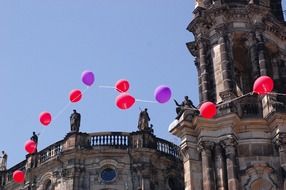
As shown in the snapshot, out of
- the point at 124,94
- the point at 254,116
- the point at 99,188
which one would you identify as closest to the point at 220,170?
the point at 254,116

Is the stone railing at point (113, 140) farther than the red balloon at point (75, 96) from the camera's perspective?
Yes

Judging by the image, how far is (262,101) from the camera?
28.5 meters

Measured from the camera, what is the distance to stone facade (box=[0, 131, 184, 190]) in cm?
3606

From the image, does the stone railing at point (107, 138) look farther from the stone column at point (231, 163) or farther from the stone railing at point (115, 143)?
the stone column at point (231, 163)

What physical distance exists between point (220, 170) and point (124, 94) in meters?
5.04

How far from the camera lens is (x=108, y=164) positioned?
3638 centimetres

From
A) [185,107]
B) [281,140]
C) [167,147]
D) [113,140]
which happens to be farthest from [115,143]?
[281,140]

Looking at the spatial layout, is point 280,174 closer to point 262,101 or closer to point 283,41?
point 262,101

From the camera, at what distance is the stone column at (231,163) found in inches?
1040

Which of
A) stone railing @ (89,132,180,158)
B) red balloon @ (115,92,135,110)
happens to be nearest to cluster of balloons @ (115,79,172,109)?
red balloon @ (115,92,135,110)

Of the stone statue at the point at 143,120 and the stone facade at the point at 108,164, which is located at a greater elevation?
the stone statue at the point at 143,120

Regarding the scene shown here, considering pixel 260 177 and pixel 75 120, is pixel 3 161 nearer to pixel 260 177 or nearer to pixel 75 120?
pixel 75 120

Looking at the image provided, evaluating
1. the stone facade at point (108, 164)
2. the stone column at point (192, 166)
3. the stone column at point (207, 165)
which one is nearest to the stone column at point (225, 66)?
the stone column at point (207, 165)

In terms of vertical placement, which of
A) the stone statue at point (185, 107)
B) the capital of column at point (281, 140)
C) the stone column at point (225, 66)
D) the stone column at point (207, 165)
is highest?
the stone column at point (225, 66)
